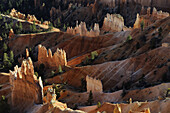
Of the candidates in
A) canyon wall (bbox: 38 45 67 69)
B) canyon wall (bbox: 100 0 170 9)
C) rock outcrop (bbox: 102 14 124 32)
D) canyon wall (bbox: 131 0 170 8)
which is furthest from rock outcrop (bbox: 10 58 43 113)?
canyon wall (bbox: 100 0 170 9)

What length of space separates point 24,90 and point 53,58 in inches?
871

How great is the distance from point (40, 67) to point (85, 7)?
77.1 metres

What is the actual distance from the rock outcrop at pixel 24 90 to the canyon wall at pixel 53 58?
17.3 meters

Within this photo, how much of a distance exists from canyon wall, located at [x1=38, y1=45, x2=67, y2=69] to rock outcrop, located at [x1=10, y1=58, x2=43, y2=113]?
17259mm

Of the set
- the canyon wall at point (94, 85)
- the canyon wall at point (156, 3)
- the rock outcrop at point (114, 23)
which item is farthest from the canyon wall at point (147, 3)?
the canyon wall at point (94, 85)

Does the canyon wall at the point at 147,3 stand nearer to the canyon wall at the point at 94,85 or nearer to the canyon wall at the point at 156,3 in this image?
the canyon wall at the point at 156,3

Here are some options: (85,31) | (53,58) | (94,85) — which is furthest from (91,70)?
(85,31)

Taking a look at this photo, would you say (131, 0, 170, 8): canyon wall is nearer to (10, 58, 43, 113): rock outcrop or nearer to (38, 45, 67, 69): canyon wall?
(38, 45, 67, 69): canyon wall

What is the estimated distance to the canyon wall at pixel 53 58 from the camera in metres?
78.4

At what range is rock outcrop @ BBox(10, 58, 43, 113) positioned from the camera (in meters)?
56.5

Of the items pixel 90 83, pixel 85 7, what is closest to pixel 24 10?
pixel 85 7

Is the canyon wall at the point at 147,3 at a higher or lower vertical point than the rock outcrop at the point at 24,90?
higher

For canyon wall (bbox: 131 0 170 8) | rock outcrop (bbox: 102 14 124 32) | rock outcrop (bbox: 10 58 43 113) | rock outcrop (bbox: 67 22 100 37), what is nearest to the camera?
rock outcrop (bbox: 10 58 43 113)

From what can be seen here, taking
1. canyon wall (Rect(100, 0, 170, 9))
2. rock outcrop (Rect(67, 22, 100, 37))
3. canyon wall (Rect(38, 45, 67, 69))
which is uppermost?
canyon wall (Rect(100, 0, 170, 9))
